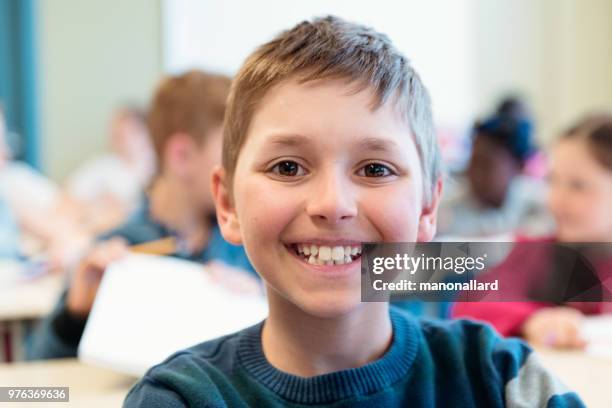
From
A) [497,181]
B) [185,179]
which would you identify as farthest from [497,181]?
[185,179]

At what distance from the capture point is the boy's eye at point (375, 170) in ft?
2.06

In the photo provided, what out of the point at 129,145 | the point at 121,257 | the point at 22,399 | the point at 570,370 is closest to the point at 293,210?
the point at 22,399

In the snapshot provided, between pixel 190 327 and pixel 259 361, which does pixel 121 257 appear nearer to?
pixel 190 327

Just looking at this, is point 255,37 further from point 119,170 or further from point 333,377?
point 333,377

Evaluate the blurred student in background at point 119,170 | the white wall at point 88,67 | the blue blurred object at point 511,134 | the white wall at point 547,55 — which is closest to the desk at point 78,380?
the blue blurred object at point 511,134

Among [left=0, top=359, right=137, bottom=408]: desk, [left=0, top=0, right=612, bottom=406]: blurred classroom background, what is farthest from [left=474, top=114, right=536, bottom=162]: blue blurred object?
[left=0, top=359, right=137, bottom=408]: desk

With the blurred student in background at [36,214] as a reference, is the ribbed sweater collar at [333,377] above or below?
above

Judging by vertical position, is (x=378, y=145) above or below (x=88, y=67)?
above

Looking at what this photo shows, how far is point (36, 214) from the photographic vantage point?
2.89m

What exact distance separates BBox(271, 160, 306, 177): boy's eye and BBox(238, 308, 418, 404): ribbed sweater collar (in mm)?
192

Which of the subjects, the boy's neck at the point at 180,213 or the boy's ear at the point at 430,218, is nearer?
the boy's ear at the point at 430,218

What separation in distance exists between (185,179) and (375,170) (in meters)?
1.06

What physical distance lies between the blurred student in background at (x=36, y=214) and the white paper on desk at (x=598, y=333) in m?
1.54

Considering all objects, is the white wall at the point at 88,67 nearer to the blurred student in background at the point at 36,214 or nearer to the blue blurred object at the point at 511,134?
the blurred student in background at the point at 36,214
